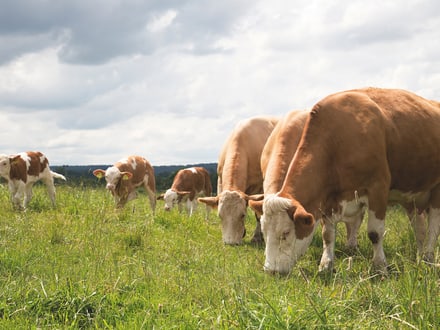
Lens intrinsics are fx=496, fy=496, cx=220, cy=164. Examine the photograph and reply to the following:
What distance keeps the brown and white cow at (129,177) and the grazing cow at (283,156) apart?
23.9 feet

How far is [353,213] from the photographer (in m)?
6.74

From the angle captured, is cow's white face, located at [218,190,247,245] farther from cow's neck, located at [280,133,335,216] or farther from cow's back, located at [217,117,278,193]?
cow's neck, located at [280,133,335,216]

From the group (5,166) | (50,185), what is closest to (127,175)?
(50,185)

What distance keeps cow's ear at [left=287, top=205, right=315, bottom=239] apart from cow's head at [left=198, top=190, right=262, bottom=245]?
294 centimetres

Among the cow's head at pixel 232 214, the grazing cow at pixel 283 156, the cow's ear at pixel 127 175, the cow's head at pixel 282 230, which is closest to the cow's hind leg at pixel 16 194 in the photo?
the cow's ear at pixel 127 175

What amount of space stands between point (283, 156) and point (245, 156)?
2755mm

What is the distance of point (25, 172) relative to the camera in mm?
13008

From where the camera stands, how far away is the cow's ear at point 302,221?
580 cm

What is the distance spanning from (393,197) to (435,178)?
731 millimetres

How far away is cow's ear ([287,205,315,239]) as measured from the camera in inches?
228

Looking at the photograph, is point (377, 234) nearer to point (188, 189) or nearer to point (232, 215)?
point (232, 215)

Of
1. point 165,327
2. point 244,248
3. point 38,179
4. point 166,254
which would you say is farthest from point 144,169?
point 165,327

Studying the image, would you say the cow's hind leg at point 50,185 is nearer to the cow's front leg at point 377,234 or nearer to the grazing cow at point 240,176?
the grazing cow at point 240,176

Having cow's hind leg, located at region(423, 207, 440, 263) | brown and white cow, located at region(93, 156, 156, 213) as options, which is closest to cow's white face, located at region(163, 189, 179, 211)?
brown and white cow, located at region(93, 156, 156, 213)
